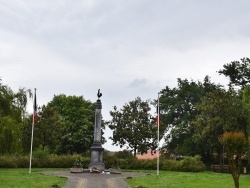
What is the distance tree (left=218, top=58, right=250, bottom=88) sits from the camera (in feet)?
177

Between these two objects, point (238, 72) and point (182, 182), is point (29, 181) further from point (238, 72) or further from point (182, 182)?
point (238, 72)

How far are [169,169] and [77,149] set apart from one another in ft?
73.9

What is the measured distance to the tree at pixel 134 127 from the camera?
5397 cm

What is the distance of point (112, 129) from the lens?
55.8 meters

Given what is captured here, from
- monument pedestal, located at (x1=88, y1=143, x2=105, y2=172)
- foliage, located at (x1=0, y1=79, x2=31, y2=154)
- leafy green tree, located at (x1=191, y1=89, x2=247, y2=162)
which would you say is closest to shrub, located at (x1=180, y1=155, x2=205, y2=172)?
leafy green tree, located at (x1=191, y1=89, x2=247, y2=162)

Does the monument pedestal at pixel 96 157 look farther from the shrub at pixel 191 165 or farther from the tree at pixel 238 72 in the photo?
the tree at pixel 238 72

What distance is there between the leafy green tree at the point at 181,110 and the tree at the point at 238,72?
577 centimetres

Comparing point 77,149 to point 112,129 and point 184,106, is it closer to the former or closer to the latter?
point 112,129

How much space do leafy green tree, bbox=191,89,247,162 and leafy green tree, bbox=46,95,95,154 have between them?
19353 millimetres

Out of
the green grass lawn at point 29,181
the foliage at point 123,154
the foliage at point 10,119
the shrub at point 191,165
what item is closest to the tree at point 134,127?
Result: the foliage at point 123,154

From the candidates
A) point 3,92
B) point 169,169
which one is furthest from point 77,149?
point 3,92

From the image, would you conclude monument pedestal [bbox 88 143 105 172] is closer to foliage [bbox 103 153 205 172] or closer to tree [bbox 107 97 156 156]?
foliage [bbox 103 153 205 172]

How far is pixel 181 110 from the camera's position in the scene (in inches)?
2477

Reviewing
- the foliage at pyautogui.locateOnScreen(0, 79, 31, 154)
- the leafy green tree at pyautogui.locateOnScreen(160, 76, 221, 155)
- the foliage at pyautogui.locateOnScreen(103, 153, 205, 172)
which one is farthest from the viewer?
the leafy green tree at pyautogui.locateOnScreen(160, 76, 221, 155)
